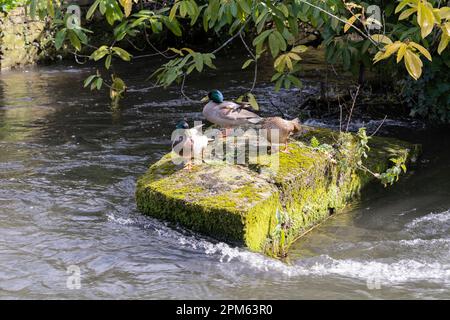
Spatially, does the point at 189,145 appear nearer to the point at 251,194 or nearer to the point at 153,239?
the point at 251,194

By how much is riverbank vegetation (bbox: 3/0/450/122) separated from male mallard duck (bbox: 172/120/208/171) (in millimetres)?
526

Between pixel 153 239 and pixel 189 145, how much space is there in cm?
98

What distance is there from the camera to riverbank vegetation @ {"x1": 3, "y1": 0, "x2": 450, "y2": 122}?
4.39m

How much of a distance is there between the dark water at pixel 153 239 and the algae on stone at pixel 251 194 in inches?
5.2

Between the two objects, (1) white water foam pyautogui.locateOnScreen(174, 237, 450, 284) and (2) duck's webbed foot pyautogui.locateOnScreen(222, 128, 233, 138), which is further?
(2) duck's webbed foot pyautogui.locateOnScreen(222, 128, 233, 138)

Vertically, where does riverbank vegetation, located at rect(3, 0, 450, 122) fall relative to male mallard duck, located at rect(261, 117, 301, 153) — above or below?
above

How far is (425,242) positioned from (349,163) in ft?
4.51

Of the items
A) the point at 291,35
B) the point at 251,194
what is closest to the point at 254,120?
the point at 251,194

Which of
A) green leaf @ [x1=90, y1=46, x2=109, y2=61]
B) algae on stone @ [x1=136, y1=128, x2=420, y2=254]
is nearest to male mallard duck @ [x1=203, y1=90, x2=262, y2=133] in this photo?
algae on stone @ [x1=136, y1=128, x2=420, y2=254]

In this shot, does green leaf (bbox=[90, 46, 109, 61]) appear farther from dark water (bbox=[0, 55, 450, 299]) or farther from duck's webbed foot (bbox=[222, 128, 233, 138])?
duck's webbed foot (bbox=[222, 128, 233, 138])

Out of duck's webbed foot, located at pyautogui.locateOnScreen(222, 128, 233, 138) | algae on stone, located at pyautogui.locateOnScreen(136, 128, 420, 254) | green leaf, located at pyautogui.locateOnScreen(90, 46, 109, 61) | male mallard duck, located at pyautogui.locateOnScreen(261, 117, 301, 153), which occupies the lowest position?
algae on stone, located at pyautogui.locateOnScreen(136, 128, 420, 254)

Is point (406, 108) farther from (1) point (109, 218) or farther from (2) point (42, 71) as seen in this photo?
(2) point (42, 71)

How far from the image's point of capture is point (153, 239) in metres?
5.58
